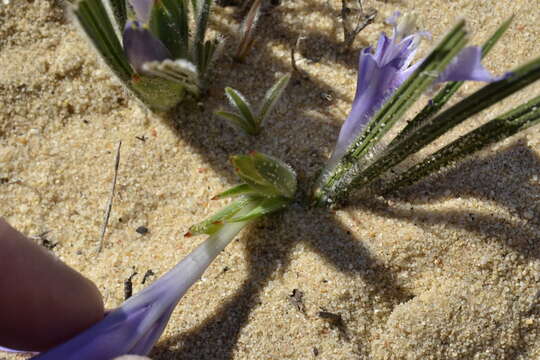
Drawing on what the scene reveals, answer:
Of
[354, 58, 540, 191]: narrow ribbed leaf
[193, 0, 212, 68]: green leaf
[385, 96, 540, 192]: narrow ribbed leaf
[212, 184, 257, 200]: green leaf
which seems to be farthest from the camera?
[193, 0, 212, 68]: green leaf

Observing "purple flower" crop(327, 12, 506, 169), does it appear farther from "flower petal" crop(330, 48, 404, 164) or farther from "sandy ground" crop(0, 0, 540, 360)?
"sandy ground" crop(0, 0, 540, 360)

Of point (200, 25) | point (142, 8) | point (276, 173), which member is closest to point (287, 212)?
point (276, 173)

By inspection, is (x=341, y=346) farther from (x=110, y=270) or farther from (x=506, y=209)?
(x=110, y=270)

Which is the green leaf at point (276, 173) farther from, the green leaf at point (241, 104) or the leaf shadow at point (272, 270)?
the green leaf at point (241, 104)

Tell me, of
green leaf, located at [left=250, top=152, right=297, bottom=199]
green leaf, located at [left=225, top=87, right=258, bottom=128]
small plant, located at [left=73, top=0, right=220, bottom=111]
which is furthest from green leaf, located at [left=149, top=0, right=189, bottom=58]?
green leaf, located at [left=250, top=152, right=297, bottom=199]

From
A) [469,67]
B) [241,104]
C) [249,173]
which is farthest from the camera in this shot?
[241,104]

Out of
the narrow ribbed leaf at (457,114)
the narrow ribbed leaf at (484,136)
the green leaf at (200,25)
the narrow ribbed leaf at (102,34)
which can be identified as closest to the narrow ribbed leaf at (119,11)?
the narrow ribbed leaf at (102,34)

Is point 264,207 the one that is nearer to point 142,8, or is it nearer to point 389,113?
point 389,113
